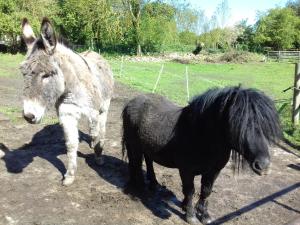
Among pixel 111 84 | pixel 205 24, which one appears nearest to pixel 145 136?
pixel 111 84

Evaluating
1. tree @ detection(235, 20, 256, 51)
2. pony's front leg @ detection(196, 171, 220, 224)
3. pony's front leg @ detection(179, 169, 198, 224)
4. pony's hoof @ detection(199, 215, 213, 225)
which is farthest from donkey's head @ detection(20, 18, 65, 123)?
tree @ detection(235, 20, 256, 51)

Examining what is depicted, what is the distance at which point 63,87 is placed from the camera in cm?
458

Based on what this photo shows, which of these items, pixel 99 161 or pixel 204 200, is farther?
pixel 99 161

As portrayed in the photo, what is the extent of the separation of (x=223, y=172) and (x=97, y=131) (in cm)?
211

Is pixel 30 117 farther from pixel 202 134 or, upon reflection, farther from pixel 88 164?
pixel 202 134

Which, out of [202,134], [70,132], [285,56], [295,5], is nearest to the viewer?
[202,134]

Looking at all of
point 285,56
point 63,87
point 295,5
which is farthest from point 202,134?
point 295,5

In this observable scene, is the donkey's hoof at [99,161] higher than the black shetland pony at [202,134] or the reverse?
the reverse

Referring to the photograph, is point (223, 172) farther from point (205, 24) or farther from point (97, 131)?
point (205, 24)

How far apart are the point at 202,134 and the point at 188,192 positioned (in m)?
0.73

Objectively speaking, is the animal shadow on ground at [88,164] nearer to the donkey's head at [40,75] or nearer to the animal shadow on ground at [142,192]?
the animal shadow on ground at [142,192]

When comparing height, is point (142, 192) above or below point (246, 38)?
below

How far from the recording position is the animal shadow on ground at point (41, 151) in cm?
564

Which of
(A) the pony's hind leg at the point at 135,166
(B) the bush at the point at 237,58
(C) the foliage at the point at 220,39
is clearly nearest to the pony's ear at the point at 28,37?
(A) the pony's hind leg at the point at 135,166
